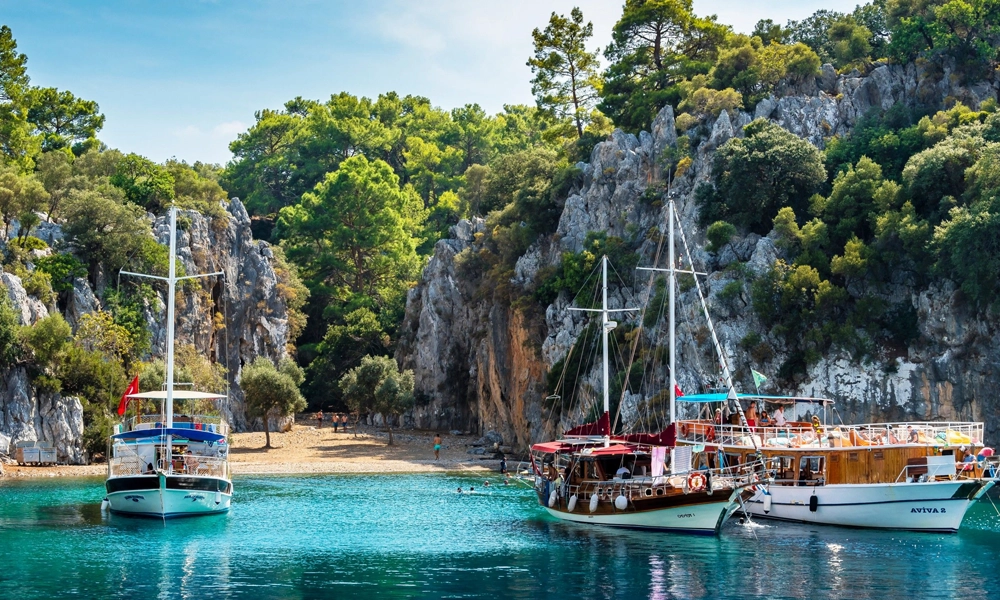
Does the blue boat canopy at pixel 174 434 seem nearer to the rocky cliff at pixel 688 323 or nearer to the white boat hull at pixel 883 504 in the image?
the white boat hull at pixel 883 504

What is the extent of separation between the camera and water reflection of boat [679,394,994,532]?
44562 mm

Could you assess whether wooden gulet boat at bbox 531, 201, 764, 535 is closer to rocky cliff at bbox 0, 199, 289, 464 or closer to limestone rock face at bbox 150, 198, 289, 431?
rocky cliff at bbox 0, 199, 289, 464

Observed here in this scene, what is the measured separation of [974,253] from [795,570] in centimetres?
3271

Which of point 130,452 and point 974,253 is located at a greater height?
point 974,253

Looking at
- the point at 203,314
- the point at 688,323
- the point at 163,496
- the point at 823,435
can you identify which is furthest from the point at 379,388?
the point at 823,435

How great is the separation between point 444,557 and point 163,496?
15157mm

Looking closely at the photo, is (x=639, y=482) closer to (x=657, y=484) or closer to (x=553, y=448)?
(x=657, y=484)

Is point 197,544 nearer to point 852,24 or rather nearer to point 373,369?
point 373,369

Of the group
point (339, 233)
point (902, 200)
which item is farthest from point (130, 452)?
point (339, 233)

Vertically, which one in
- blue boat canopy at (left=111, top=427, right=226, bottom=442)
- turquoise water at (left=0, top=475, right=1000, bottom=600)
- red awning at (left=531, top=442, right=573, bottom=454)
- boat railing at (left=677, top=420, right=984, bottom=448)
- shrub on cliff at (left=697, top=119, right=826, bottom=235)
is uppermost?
shrub on cliff at (left=697, top=119, right=826, bottom=235)

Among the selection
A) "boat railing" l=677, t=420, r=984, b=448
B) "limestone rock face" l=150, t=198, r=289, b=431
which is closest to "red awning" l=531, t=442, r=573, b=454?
"boat railing" l=677, t=420, r=984, b=448

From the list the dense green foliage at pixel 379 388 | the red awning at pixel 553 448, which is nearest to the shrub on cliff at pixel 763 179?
the dense green foliage at pixel 379 388

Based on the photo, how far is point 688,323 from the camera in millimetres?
68438

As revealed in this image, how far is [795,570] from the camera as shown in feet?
116
